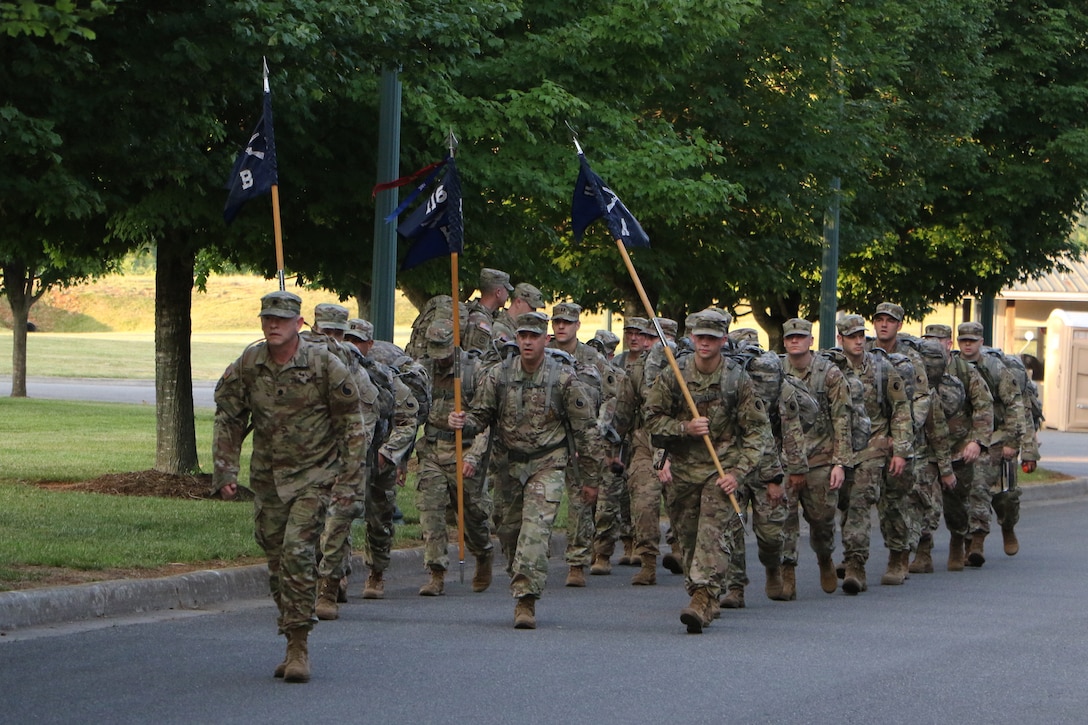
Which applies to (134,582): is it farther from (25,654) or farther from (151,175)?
(151,175)

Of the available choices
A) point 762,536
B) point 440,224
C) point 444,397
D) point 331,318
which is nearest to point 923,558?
point 762,536

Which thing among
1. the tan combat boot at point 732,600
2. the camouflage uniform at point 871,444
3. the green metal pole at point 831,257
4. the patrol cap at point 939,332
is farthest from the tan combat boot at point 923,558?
the green metal pole at point 831,257

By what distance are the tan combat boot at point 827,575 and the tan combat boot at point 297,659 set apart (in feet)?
16.9

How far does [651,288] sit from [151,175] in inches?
366

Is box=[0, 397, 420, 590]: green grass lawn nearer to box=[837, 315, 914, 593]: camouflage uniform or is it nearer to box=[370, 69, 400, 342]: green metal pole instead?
box=[370, 69, 400, 342]: green metal pole

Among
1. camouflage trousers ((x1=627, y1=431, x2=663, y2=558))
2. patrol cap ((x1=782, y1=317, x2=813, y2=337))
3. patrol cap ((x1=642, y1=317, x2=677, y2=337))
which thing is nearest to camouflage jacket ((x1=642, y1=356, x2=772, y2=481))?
patrol cap ((x1=782, y1=317, x2=813, y2=337))

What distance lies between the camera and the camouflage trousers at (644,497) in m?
13.2

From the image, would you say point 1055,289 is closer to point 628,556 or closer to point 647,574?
point 628,556

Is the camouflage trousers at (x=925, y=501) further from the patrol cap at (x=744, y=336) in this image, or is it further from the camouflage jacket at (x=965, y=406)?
the patrol cap at (x=744, y=336)

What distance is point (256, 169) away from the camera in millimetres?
12609

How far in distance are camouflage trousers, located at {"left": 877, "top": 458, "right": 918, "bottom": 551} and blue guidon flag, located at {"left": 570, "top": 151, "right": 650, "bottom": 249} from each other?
108 inches

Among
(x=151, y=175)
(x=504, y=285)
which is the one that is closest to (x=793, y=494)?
(x=504, y=285)

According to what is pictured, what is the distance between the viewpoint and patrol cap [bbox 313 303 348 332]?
10.9 metres

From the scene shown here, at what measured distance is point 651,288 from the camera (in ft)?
71.4
